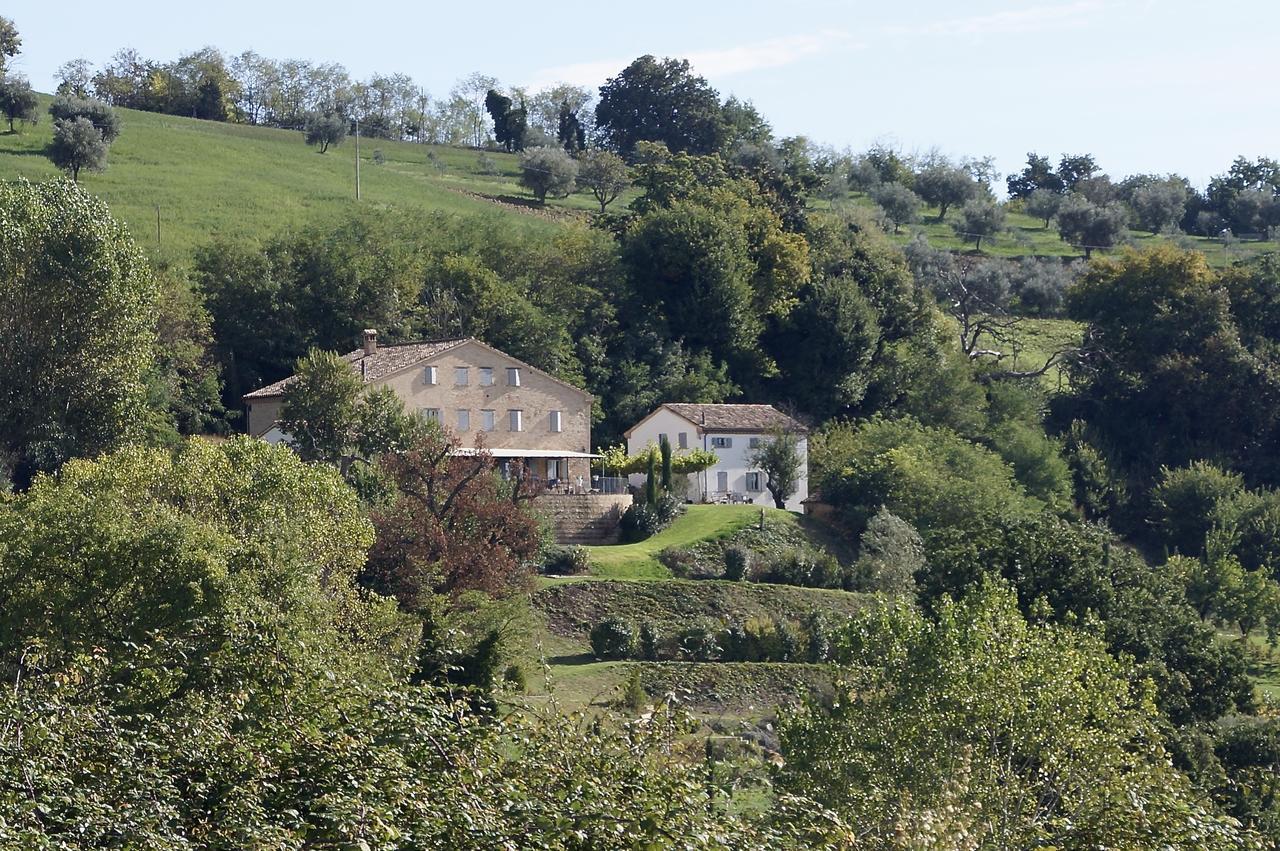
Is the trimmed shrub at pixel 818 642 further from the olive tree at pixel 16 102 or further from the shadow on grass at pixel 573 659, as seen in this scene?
the olive tree at pixel 16 102

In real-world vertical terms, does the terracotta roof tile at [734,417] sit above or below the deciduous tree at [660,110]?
below

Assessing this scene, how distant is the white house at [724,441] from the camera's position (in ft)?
199

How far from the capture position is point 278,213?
263 feet

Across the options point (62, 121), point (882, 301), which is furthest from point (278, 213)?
point (882, 301)

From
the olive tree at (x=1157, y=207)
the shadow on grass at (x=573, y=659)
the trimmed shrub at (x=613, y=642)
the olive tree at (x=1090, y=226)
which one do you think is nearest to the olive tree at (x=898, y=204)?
the olive tree at (x=1090, y=226)

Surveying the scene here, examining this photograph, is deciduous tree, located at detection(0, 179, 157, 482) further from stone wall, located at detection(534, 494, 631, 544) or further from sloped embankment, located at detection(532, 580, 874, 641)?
sloped embankment, located at detection(532, 580, 874, 641)

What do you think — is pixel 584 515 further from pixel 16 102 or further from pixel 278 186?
pixel 16 102

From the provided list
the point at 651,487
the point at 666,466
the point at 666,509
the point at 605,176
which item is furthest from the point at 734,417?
the point at 605,176

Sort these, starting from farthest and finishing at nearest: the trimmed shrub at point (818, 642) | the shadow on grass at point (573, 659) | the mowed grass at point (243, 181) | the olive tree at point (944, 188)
Answer: the olive tree at point (944, 188) → the mowed grass at point (243, 181) → the trimmed shrub at point (818, 642) → the shadow on grass at point (573, 659)

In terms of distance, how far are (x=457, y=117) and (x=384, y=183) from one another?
183 feet

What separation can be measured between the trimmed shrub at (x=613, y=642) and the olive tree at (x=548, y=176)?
62447mm

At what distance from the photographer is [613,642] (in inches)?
1737

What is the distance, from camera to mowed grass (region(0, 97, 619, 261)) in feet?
249

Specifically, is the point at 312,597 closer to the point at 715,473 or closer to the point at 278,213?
the point at 715,473
